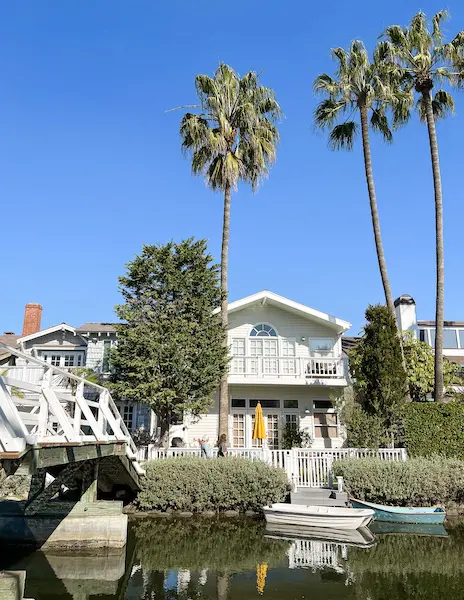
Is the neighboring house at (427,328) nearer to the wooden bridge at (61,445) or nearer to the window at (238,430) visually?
the window at (238,430)

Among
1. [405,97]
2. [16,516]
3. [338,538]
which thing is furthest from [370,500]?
[405,97]

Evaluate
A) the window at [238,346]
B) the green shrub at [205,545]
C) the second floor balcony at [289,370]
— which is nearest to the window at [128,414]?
the second floor balcony at [289,370]

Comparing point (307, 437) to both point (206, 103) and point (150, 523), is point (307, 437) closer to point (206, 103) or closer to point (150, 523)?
point (150, 523)

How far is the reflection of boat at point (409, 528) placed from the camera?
13.6 m

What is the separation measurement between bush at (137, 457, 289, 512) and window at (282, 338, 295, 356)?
356 inches

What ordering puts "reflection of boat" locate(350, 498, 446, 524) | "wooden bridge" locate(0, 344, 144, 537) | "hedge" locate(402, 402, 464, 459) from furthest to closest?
"hedge" locate(402, 402, 464, 459) → "reflection of boat" locate(350, 498, 446, 524) → "wooden bridge" locate(0, 344, 144, 537)

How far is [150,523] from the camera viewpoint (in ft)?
48.2

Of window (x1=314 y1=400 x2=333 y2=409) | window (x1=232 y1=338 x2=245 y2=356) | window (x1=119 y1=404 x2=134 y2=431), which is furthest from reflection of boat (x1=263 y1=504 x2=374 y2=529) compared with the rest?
window (x1=119 y1=404 x2=134 y2=431)

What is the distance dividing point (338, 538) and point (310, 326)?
42.4 ft

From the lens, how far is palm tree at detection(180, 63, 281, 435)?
75.5ft

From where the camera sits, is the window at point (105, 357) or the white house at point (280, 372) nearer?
the white house at point (280, 372)

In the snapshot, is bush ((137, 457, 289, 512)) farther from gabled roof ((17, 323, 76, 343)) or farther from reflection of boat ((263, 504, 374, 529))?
gabled roof ((17, 323, 76, 343))

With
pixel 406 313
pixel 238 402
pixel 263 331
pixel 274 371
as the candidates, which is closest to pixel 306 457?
pixel 274 371

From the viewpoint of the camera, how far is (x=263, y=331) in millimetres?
24766
